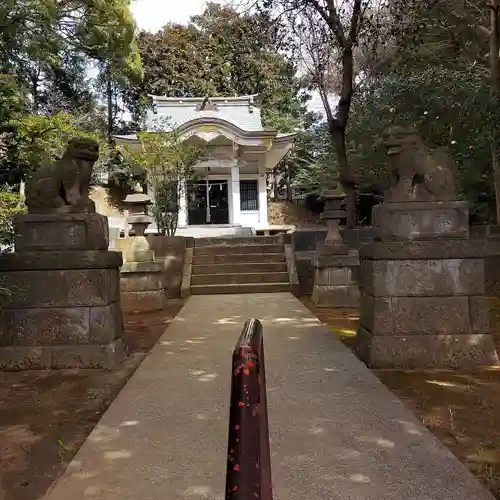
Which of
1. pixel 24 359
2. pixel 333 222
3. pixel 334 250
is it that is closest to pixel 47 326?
pixel 24 359

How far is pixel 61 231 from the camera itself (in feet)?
16.2

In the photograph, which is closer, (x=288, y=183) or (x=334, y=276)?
(x=334, y=276)

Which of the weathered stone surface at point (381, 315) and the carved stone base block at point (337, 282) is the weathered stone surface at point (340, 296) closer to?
the carved stone base block at point (337, 282)

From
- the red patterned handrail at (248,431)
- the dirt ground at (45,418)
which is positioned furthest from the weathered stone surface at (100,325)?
the red patterned handrail at (248,431)

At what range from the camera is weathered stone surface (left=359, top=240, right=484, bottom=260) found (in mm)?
4613

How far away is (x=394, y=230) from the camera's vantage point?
4.75m

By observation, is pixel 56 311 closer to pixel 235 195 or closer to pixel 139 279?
pixel 139 279

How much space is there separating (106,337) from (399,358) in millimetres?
2712

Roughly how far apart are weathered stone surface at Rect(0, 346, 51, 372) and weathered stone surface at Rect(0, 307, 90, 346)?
7 centimetres

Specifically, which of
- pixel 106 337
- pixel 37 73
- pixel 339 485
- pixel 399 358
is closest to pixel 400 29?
pixel 399 358

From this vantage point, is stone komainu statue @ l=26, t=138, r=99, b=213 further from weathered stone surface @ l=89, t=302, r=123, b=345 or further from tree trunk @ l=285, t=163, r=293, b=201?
tree trunk @ l=285, t=163, r=293, b=201

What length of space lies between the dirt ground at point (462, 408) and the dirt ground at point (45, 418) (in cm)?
214

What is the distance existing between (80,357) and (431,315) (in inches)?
128

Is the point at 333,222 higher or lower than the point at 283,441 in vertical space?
higher
